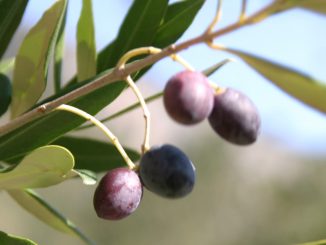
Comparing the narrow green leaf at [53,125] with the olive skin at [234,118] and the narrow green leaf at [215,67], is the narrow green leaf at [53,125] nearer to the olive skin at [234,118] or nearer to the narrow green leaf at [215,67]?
the narrow green leaf at [215,67]

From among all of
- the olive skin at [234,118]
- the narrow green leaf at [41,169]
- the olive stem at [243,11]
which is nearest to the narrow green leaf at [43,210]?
the narrow green leaf at [41,169]

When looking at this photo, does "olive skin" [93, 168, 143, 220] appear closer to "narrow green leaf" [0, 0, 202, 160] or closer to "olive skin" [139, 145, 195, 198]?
"olive skin" [139, 145, 195, 198]

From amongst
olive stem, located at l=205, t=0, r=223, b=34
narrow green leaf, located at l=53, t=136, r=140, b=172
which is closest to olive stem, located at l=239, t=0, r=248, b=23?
olive stem, located at l=205, t=0, r=223, b=34

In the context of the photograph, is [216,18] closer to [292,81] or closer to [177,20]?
[292,81]

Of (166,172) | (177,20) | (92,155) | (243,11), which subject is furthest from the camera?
(92,155)

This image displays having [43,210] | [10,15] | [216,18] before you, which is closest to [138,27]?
[10,15]

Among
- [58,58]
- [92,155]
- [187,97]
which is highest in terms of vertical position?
[187,97]
